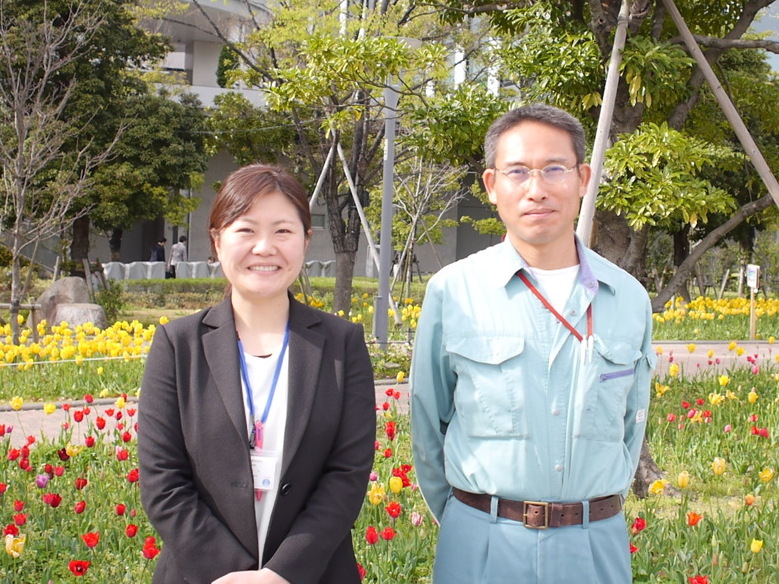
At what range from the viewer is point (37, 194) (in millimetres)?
14438

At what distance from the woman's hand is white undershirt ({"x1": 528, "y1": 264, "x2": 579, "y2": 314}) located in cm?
89

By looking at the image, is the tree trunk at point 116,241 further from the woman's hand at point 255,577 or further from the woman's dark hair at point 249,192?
the woman's hand at point 255,577

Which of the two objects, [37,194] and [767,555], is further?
[37,194]

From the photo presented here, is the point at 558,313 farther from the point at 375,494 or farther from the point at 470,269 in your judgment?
the point at 375,494

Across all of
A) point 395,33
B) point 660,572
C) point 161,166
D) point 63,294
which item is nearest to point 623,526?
point 660,572

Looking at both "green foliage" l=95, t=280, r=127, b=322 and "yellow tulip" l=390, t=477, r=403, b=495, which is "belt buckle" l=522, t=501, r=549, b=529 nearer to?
"yellow tulip" l=390, t=477, r=403, b=495

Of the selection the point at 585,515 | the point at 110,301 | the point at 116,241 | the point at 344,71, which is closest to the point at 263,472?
the point at 585,515

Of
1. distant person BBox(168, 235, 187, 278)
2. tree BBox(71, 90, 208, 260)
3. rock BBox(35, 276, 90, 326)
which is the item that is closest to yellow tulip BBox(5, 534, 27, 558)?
rock BBox(35, 276, 90, 326)

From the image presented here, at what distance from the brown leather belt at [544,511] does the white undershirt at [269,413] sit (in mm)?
484

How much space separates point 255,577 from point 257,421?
342mm

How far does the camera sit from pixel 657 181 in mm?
4902

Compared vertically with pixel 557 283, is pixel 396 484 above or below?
below

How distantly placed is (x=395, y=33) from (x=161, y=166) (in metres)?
8.13

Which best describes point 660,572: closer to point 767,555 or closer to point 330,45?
point 767,555
